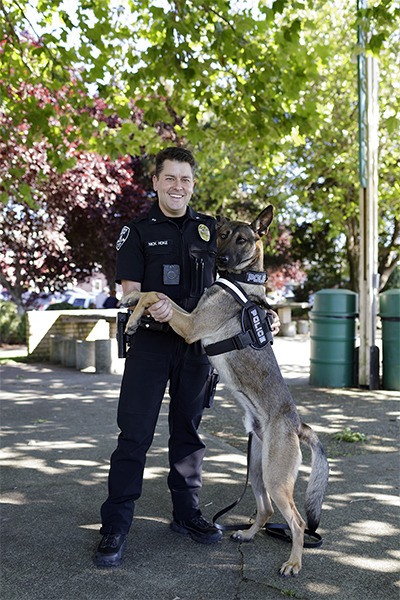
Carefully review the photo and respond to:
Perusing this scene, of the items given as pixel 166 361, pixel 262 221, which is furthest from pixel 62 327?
pixel 262 221

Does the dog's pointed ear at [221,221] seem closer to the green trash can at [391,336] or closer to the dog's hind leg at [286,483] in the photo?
the dog's hind leg at [286,483]

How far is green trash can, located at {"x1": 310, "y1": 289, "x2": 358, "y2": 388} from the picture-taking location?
880 centimetres

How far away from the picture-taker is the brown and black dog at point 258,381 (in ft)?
11.4

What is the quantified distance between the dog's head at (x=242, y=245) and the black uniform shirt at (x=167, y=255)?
156mm

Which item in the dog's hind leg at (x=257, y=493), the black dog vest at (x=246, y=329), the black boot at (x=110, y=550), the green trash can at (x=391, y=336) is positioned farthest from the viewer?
the green trash can at (x=391, y=336)

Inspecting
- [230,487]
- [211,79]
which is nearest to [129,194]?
[211,79]

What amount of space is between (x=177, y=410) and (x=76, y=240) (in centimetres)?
1582

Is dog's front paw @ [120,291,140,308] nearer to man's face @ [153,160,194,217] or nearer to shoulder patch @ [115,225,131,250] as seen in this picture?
shoulder patch @ [115,225,131,250]

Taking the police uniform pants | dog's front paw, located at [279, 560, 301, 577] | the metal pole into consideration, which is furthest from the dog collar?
the metal pole

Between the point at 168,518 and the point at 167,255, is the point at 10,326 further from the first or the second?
the point at 167,255

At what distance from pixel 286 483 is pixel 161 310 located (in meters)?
1.25

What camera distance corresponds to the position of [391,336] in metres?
8.52

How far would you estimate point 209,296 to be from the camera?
3660 mm

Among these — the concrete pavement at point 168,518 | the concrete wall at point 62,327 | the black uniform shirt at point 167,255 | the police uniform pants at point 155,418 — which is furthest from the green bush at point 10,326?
the black uniform shirt at point 167,255
